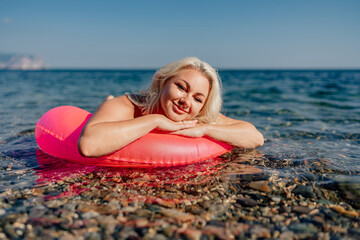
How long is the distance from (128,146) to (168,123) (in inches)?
22.9

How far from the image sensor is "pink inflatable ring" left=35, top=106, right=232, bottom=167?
343cm

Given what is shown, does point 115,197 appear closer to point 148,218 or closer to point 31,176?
point 148,218

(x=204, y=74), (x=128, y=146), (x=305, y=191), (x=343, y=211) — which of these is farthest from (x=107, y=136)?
(x=343, y=211)

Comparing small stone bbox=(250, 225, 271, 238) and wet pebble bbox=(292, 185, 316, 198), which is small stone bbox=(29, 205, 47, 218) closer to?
small stone bbox=(250, 225, 271, 238)

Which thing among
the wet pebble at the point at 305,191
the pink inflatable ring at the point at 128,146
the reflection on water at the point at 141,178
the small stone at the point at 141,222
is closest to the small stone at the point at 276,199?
the wet pebble at the point at 305,191

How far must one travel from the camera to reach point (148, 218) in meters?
2.42

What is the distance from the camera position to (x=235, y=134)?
157 inches

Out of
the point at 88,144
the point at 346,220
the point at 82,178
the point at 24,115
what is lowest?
the point at 24,115

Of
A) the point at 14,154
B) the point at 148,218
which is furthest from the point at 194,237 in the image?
the point at 14,154

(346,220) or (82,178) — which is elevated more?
(346,220)

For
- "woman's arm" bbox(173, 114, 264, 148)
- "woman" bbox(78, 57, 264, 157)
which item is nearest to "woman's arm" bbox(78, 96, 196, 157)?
"woman" bbox(78, 57, 264, 157)

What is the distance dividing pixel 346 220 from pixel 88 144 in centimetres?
262

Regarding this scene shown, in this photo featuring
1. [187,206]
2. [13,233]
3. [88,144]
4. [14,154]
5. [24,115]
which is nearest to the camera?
[13,233]

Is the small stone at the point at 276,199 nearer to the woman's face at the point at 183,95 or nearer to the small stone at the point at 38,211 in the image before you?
the woman's face at the point at 183,95
